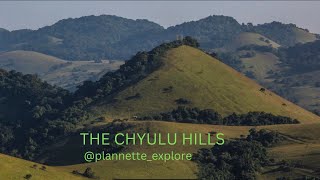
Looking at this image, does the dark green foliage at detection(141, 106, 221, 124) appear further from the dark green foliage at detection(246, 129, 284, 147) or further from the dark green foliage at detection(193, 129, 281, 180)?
the dark green foliage at detection(193, 129, 281, 180)

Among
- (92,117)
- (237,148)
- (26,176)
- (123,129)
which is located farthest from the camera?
(92,117)

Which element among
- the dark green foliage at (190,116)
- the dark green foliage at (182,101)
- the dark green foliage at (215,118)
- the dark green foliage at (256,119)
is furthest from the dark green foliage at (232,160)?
the dark green foliage at (182,101)

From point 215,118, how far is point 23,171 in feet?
285

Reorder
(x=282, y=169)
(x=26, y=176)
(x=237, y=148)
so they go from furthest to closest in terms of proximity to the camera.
Answer: (x=237, y=148)
(x=282, y=169)
(x=26, y=176)

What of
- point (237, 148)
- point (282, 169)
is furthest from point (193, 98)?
point (282, 169)

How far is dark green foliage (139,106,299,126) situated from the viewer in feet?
581

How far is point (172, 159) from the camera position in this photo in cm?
12369

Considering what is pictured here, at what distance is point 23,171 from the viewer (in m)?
101

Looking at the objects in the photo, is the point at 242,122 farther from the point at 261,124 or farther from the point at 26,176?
the point at 26,176

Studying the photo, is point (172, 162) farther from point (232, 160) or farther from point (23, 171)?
point (23, 171)

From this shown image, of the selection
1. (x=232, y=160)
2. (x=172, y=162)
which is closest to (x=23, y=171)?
(x=172, y=162)

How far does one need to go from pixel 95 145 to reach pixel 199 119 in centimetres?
3506

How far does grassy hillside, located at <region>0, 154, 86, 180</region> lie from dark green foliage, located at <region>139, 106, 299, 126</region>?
7218 cm

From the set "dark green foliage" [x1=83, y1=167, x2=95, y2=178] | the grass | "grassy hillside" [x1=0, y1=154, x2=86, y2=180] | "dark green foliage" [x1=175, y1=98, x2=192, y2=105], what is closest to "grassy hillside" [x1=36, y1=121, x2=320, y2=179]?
the grass
